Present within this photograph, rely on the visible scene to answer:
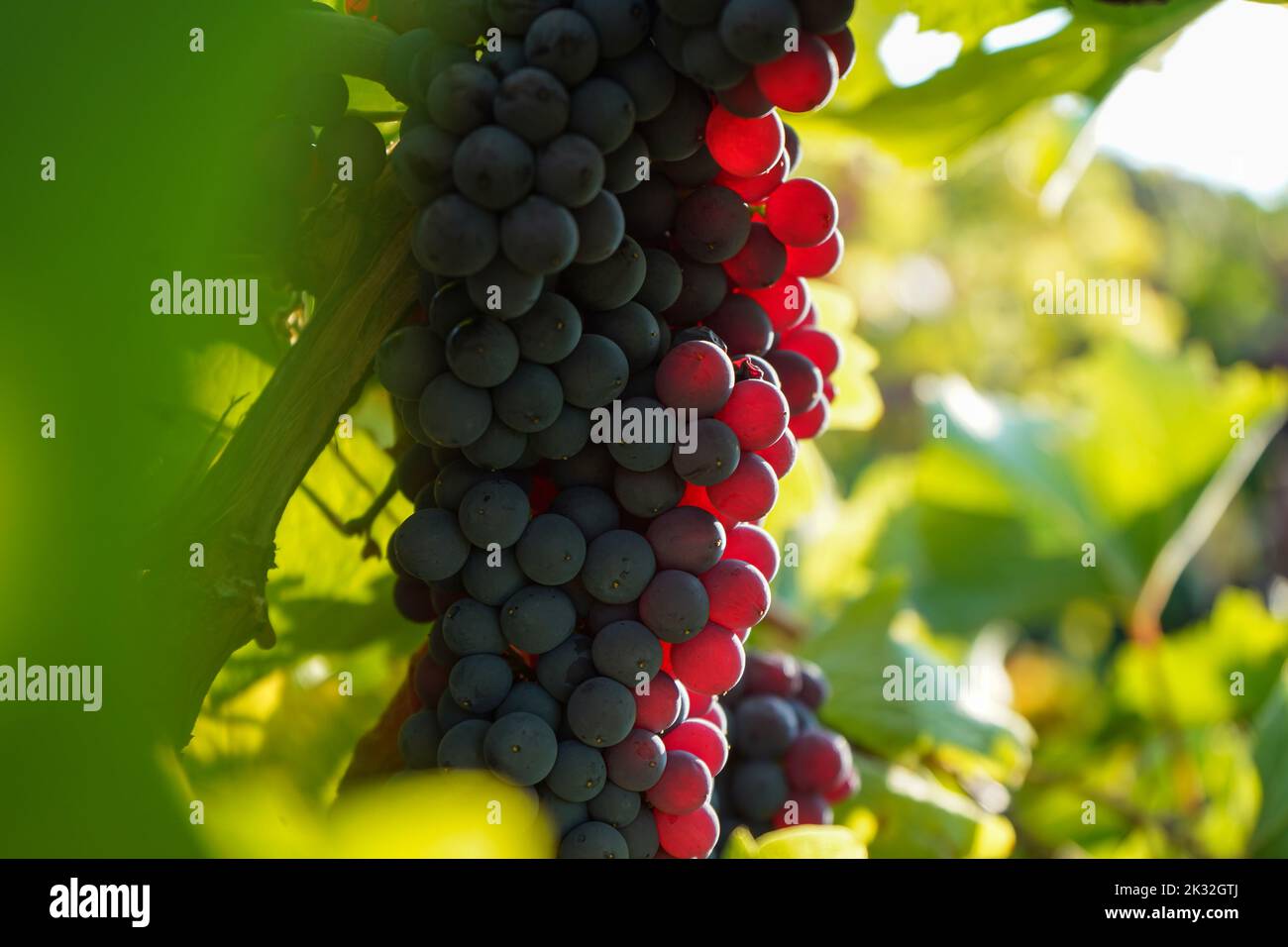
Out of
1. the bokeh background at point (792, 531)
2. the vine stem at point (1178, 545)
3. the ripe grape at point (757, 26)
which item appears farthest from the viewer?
the vine stem at point (1178, 545)

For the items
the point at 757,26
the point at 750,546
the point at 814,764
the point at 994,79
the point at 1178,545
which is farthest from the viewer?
the point at 1178,545

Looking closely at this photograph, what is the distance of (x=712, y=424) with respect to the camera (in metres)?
0.41

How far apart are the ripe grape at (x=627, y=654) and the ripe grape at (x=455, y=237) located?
14cm

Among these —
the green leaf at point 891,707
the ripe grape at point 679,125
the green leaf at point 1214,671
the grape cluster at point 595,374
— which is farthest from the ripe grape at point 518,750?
the green leaf at point 1214,671

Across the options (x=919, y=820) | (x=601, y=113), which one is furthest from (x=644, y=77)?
(x=919, y=820)

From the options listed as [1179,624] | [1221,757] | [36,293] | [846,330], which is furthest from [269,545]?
[1179,624]

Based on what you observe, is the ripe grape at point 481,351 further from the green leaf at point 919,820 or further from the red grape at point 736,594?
the green leaf at point 919,820

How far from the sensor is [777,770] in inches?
23.0

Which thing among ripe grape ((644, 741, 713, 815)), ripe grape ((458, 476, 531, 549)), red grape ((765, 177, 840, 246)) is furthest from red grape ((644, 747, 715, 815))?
red grape ((765, 177, 840, 246))

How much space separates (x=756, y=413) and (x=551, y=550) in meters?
0.09

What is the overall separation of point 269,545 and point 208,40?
168 millimetres

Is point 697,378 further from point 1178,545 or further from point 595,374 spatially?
point 1178,545

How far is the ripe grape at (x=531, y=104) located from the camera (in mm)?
354
